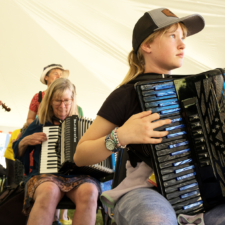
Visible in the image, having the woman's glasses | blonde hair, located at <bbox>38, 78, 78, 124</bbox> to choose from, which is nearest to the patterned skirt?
blonde hair, located at <bbox>38, 78, 78, 124</bbox>

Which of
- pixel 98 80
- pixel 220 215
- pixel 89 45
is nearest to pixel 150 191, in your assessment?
pixel 220 215

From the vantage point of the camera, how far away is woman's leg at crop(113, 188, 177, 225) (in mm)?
710

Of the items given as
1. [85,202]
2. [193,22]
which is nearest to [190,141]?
[193,22]

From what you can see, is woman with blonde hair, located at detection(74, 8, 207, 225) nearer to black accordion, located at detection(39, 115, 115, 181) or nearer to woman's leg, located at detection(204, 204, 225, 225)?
woman's leg, located at detection(204, 204, 225, 225)

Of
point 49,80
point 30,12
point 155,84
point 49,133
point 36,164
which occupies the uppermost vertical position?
point 30,12

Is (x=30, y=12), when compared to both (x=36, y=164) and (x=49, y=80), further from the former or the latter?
(x=36, y=164)

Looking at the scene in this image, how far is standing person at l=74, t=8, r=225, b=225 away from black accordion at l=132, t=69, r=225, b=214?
1.8 inches

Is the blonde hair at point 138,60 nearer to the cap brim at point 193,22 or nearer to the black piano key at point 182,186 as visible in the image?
the cap brim at point 193,22

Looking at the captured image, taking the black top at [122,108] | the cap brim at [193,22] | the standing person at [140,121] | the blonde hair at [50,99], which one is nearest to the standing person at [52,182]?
the blonde hair at [50,99]

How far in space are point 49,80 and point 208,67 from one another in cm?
207

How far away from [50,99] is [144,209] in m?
1.69

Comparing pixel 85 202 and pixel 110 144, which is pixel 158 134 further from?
pixel 85 202

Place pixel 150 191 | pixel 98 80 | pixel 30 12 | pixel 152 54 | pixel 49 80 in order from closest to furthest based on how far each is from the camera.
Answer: pixel 150 191 → pixel 152 54 → pixel 49 80 → pixel 30 12 → pixel 98 80

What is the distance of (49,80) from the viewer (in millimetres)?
3006
